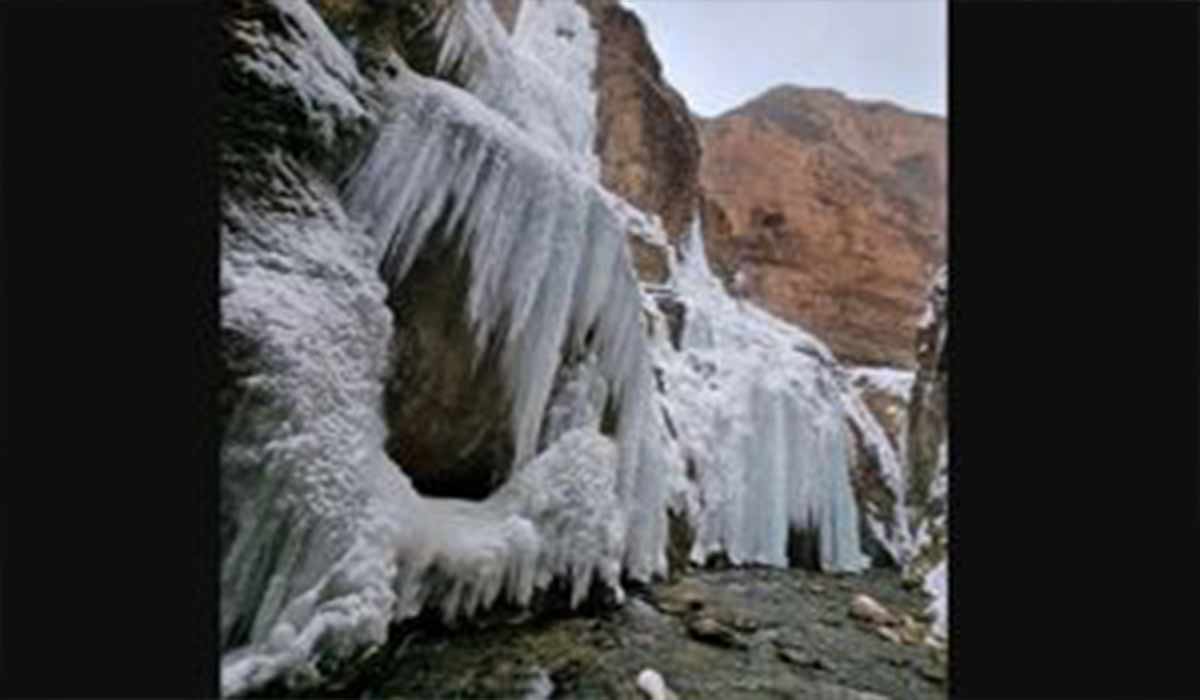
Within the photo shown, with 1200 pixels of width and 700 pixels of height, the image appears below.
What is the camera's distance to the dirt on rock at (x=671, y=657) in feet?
6.49

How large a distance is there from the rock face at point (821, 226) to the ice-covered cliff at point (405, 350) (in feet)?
14.2

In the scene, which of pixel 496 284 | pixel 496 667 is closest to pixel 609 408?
pixel 496 284

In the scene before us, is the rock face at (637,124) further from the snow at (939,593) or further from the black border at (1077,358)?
the black border at (1077,358)

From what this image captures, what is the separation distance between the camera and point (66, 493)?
141cm

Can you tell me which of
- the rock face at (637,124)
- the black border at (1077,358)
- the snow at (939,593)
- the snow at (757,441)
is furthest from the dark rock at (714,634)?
the rock face at (637,124)

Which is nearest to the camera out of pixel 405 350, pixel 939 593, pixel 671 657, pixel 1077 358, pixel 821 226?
pixel 1077 358

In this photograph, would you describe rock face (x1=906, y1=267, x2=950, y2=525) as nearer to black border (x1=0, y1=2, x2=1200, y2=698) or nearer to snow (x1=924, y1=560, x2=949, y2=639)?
snow (x1=924, y1=560, x2=949, y2=639)

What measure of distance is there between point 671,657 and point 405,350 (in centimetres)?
88

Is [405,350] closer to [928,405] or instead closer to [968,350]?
[968,350]

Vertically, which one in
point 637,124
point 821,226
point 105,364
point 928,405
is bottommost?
point 105,364

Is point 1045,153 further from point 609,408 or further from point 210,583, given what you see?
point 609,408

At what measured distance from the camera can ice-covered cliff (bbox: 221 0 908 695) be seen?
171 cm

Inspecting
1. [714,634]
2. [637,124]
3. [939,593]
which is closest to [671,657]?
[714,634]

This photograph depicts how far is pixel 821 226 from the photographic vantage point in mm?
10086
